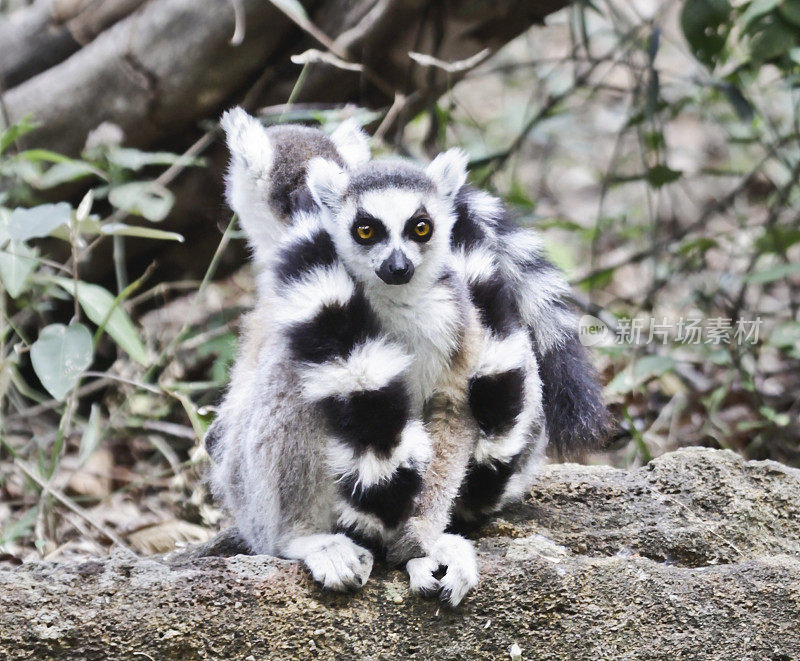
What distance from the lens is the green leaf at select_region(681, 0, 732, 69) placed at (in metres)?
4.70

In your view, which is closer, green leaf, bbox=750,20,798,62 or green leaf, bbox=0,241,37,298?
green leaf, bbox=0,241,37,298

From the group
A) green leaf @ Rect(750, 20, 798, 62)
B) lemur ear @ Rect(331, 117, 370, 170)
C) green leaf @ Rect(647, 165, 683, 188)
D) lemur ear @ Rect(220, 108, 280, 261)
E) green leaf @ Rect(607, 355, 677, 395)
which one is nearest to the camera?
lemur ear @ Rect(220, 108, 280, 261)

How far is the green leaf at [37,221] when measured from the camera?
3653mm

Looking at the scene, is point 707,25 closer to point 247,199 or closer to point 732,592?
point 247,199

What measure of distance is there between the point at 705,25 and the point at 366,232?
8.78 ft

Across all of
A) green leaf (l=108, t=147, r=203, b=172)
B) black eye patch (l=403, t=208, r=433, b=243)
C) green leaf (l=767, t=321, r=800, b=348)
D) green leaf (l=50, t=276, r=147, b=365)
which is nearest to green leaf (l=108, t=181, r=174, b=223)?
green leaf (l=108, t=147, r=203, b=172)

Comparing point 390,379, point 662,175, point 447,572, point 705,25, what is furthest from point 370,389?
point 662,175

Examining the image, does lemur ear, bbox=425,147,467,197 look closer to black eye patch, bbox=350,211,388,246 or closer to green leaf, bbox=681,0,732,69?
black eye patch, bbox=350,211,388,246

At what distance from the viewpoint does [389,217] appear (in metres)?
3.13

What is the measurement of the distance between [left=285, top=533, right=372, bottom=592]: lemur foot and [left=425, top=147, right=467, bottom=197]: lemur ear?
1.29 metres

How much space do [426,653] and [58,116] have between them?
434 cm

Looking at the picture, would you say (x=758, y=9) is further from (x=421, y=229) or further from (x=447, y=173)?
(x=421, y=229)

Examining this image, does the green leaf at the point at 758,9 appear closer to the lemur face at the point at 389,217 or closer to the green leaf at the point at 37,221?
the lemur face at the point at 389,217

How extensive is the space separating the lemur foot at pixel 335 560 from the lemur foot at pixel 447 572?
150 mm
